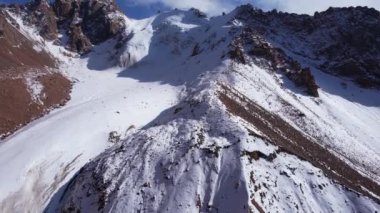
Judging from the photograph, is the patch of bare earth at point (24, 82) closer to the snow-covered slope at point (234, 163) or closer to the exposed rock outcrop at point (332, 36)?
the snow-covered slope at point (234, 163)

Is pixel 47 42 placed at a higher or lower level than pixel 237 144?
lower

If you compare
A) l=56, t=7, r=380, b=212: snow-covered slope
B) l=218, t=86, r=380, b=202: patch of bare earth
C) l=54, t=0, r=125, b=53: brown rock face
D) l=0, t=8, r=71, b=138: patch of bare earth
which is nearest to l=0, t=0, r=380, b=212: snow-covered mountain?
l=56, t=7, r=380, b=212: snow-covered slope

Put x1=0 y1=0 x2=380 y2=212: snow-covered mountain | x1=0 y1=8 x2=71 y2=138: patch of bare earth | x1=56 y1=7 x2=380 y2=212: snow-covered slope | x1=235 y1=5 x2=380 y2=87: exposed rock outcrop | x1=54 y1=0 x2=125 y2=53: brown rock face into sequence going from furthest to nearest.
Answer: x1=54 y1=0 x2=125 y2=53: brown rock face → x1=235 y1=5 x2=380 y2=87: exposed rock outcrop → x1=0 y1=8 x2=71 y2=138: patch of bare earth → x1=0 y1=0 x2=380 y2=212: snow-covered mountain → x1=56 y1=7 x2=380 y2=212: snow-covered slope

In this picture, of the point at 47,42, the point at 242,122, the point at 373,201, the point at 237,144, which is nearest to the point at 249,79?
the point at 242,122

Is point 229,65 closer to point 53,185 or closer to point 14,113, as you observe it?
point 14,113

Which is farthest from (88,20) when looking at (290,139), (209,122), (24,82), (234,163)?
(234,163)

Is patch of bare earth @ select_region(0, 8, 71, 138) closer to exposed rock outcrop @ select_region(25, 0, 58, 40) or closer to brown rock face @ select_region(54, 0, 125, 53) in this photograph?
exposed rock outcrop @ select_region(25, 0, 58, 40)
